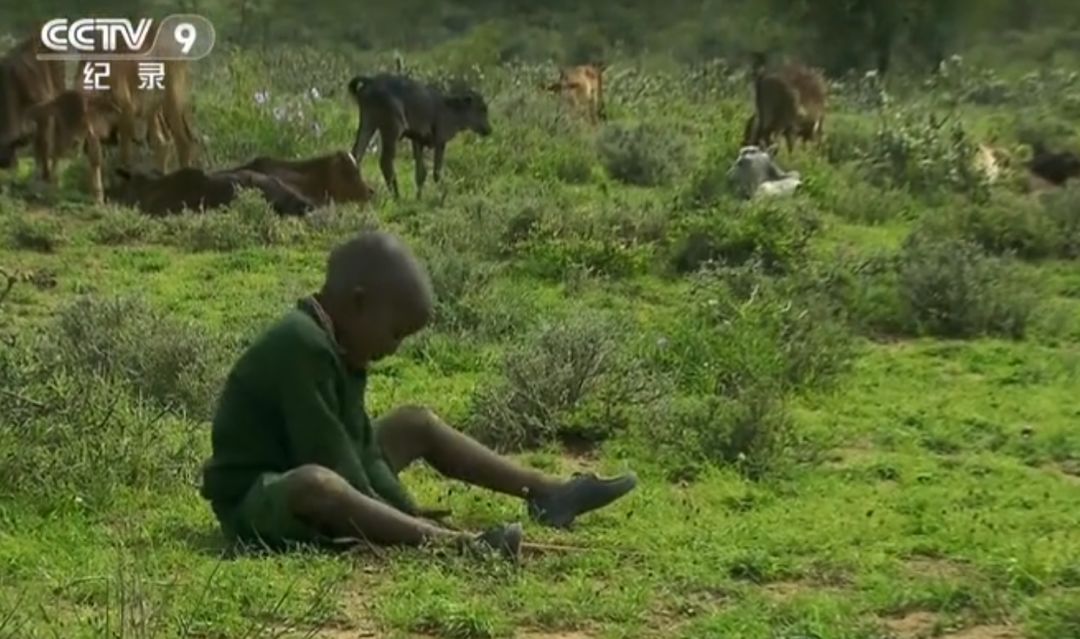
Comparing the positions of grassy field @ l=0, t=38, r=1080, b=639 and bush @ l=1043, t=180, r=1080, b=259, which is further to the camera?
bush @ l=1043, t=180, r=1080, b=259

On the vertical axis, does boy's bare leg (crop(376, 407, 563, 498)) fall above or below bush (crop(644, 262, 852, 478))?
above

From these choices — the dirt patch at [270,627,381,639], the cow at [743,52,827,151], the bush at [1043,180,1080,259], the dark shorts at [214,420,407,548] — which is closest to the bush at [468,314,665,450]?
the dark shorts at [214,420,407,548]

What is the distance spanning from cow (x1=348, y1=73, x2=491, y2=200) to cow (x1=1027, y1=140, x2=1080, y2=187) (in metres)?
5.07

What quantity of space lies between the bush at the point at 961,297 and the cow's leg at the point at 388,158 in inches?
234

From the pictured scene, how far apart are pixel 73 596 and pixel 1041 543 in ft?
9.98

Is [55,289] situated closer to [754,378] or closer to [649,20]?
[754,378]

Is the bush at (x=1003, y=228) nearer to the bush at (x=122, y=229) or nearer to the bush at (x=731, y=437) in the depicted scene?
the bush at (x=122, y=229)

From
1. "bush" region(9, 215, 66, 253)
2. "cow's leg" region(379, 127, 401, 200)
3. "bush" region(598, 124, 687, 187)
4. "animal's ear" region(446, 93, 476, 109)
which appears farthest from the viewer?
"bush" region(598, 124, 687, 187)

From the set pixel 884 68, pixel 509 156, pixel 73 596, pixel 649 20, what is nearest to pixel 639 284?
pixel 509 156

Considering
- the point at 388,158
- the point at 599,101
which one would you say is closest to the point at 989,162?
the point at 388,158

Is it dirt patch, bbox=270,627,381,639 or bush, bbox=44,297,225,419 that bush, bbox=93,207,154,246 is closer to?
bush, bbox=44,297,225,419

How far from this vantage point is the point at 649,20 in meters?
43.8

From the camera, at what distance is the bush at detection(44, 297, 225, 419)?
27.0 ft

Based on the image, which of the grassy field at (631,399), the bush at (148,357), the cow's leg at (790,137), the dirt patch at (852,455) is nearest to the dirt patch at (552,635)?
the grassy field at (631,399)
